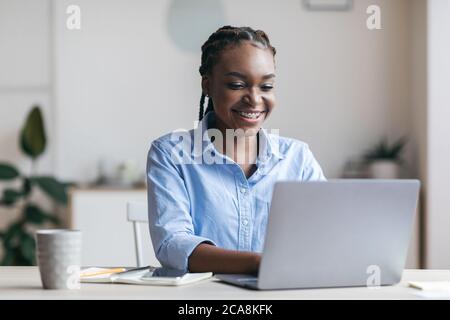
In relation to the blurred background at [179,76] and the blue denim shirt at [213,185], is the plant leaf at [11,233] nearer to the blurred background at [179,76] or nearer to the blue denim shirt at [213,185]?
the blurred background at [179,76]

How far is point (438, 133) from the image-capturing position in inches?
169

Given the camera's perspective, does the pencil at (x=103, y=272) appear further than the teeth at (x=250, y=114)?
No

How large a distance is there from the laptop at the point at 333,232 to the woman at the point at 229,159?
49 centimetres

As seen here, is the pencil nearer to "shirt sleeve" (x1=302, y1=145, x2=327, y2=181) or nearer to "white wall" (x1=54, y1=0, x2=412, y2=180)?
"shirt sleeve" (x1=302, y1=145, x2=327, y2=181)

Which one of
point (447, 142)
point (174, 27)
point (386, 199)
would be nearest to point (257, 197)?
point (386, 199)

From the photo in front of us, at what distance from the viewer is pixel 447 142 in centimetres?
429

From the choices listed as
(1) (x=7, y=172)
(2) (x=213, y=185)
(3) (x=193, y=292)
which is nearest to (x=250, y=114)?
(2) (x=213, y=185)

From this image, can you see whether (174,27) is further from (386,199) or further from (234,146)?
(386,199)

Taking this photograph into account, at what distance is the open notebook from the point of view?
4.87ft

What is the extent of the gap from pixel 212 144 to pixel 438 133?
2627mm

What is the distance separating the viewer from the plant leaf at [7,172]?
451 centimetres

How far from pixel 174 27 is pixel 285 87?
0.77 meters

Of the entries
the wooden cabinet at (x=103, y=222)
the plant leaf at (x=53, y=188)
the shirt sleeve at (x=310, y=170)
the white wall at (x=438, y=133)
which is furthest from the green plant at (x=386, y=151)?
the shirt sleeve at (x=310, y=170)
